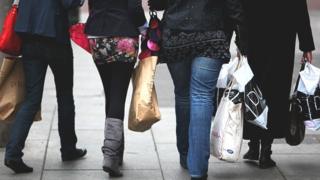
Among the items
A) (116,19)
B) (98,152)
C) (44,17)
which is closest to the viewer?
(116,19)

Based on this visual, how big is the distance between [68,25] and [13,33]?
411 millimetres

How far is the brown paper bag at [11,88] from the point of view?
5.64 metres

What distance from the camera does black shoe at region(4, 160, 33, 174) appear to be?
549 centimetres

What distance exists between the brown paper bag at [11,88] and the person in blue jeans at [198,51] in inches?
46.3

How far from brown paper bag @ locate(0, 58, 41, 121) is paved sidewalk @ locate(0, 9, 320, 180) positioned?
0.46 meters

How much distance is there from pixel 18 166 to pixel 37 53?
2.84 feet

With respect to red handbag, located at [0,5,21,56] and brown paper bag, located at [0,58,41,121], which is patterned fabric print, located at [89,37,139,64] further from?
brown paper bag, located at [0,58,41,121]

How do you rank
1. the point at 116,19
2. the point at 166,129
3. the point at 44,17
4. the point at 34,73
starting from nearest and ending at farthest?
the point at 116,19
the point at 44,17
the point at 34,73
the point at 166,129

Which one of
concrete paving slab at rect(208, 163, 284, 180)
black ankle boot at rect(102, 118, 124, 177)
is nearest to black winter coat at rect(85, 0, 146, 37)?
black ankle boot at rect(102, 118, 124, 177)

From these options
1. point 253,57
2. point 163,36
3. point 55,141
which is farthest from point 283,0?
point 55,141

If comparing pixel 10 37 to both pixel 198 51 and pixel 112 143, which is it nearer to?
pixel 112 143

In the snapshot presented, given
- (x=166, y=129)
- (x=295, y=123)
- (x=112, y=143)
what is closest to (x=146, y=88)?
(x=112, y=143)

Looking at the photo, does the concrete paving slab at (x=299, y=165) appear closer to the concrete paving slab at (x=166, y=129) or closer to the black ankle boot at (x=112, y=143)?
the concrete paving slab at (x=166, y=129)

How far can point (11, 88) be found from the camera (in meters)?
5.67
